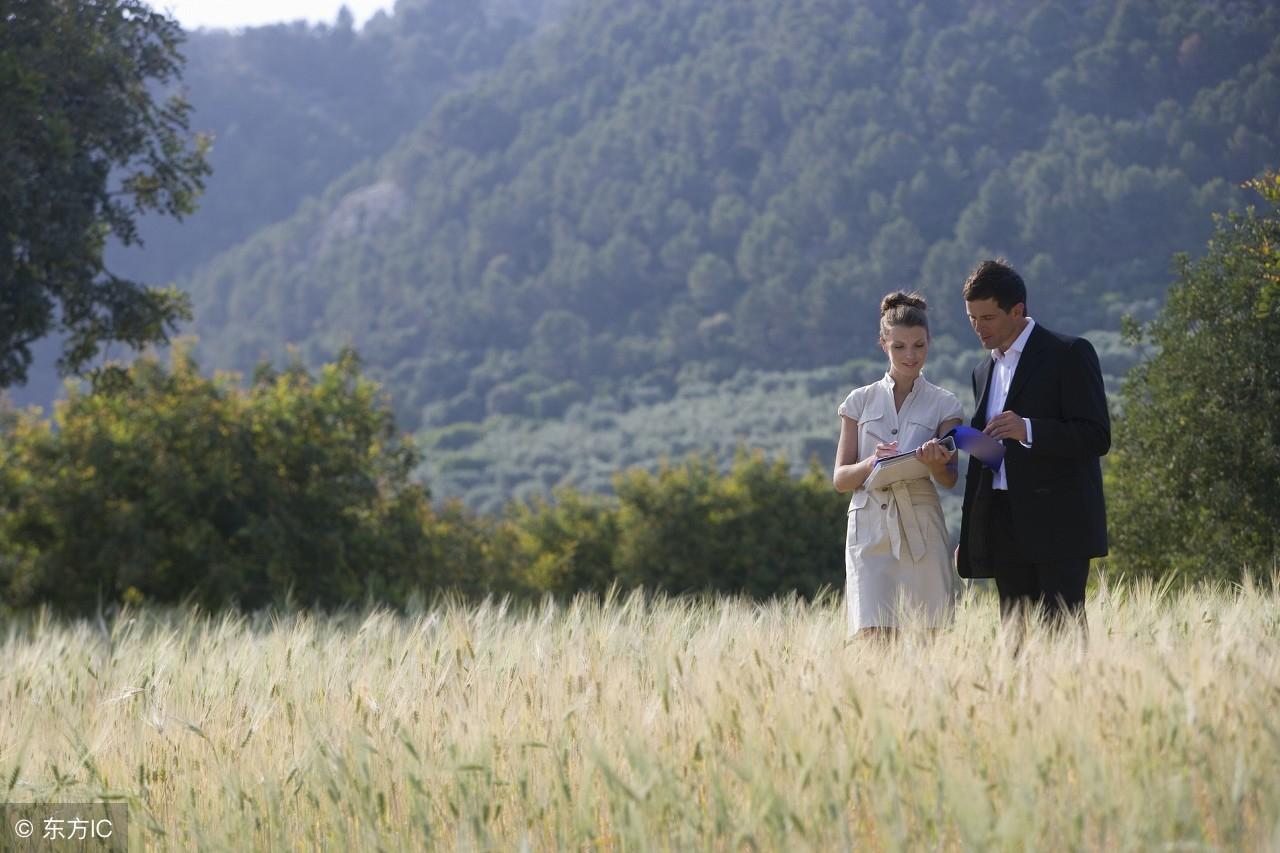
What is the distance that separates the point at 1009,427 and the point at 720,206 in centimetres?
11287

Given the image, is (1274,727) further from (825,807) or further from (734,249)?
(734,249)

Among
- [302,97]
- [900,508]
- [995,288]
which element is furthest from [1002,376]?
[302,97]

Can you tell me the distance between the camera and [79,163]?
43.3ft

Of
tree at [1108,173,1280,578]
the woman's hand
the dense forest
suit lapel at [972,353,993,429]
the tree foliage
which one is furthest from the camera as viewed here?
the dense forest

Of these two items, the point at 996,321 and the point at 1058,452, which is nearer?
the point at 1058,452

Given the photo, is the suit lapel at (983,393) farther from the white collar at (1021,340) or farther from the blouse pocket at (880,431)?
the blouse pocket at (880,431)

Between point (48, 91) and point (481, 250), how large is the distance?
367ft

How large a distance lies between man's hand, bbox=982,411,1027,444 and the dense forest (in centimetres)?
6401

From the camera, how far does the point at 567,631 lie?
5828mm

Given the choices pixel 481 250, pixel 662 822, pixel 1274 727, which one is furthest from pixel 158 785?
pixel 481 250

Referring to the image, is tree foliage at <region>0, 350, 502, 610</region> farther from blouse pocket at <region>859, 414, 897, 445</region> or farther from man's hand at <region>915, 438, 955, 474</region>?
man's hand at <region>915, 438, 955, 474</region>

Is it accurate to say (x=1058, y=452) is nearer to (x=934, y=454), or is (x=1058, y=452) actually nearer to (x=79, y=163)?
(x=934, y=454)

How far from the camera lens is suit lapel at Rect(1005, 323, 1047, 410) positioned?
481cm

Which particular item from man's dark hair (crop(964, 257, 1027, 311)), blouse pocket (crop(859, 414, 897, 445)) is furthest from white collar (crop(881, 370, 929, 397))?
man's dark hair (crop(964, 257, 1027, 311))
